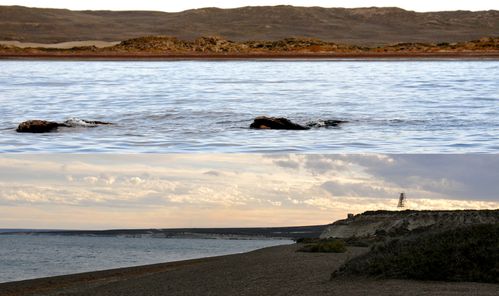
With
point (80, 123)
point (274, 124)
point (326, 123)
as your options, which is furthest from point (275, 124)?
point (80, 123)

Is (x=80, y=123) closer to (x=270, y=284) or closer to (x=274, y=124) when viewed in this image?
(x=274, y=124)

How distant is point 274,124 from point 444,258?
1445 cm

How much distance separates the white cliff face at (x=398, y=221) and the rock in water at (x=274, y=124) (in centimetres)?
1738

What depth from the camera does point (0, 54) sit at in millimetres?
155625

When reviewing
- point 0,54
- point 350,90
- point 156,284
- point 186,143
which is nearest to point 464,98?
point 350,90

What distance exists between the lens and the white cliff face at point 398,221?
168 ft

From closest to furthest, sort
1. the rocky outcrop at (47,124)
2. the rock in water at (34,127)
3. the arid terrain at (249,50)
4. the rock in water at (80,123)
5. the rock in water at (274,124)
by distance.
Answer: the rock in water at (34,127), the rocky outcrop at (47,124), the rock in water at (274,124), the rock in water at (80,123), the arid terrain at (249,50)

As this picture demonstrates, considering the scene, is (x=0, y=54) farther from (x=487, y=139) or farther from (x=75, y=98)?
(x=487, y=139)

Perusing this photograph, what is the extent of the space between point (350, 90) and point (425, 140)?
2545 centimetres

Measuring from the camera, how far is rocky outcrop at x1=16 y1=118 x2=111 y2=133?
105 feet

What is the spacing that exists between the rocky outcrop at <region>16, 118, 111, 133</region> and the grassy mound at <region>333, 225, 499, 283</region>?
1527cm

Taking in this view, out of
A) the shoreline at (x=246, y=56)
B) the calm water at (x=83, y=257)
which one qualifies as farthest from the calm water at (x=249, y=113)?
the shoreline at (x=246, y=56)

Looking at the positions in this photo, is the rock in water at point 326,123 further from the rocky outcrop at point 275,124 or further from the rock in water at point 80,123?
the rock in water at point 80,123

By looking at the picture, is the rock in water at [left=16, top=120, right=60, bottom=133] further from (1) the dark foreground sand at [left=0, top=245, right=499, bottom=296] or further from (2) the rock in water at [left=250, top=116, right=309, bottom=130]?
(2) the rock in water at [left=250, top=116, right=309, bottom=130]
